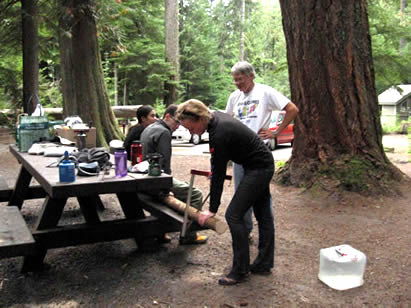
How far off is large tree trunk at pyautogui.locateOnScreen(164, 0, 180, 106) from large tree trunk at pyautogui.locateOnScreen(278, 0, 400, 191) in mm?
18837

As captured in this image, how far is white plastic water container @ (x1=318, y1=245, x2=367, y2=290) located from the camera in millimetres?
3719

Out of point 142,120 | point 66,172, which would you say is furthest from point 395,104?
point 66,172

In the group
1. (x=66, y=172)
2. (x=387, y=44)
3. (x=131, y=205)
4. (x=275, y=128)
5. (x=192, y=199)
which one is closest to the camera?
(x=66, y=172)

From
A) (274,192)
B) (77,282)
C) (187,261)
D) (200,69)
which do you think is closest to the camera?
(77,282)

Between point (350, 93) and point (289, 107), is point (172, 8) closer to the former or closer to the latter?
point (350, 93)

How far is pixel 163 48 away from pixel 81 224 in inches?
1008

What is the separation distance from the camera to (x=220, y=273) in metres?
4.02

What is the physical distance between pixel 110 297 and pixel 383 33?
960cm

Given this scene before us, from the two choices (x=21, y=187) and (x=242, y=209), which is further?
(x=21, y=187)

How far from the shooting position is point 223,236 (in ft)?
16.7

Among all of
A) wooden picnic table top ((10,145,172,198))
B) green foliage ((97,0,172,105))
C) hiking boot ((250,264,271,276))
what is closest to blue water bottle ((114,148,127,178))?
wooden picnic table top ((10,145,172,198))

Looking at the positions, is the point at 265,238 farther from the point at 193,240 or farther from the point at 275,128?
the point at 275,128

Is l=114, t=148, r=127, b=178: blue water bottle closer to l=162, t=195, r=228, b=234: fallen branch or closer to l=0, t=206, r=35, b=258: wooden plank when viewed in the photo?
l=162, t=195, r=228, b=234: fallen branch

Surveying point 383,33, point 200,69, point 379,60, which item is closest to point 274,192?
point 379,60
